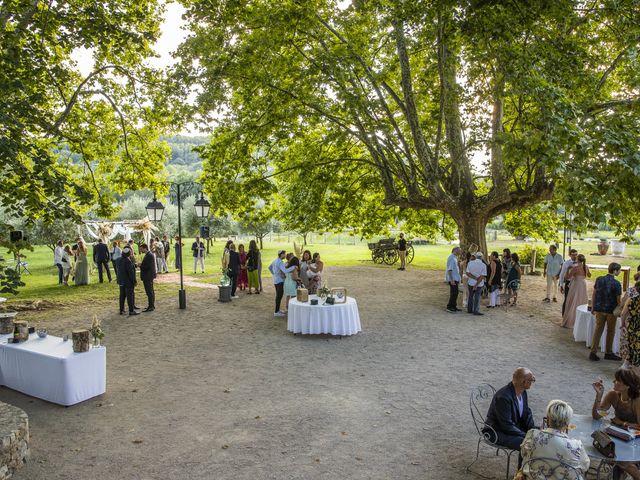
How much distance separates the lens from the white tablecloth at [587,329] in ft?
29.4

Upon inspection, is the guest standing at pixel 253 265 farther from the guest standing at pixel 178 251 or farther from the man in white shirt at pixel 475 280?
the man in white shirt at pixel 475 280

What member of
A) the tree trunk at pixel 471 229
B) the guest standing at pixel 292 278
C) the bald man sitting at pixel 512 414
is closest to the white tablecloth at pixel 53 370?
the guest standing at pixel 292 278

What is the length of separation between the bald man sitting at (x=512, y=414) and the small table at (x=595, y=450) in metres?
0.46

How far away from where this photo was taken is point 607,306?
8531 mm

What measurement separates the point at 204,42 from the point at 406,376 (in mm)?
9872

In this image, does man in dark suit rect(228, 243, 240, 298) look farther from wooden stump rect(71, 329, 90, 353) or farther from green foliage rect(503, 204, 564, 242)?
green foliage rect(503, 204, 564, 242)

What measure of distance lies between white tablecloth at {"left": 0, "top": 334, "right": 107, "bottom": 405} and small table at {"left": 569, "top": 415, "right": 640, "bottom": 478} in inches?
258

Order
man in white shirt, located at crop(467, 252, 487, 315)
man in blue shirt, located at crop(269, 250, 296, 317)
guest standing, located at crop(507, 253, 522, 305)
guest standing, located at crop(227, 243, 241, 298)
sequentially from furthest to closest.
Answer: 1. guest standing, located at crop(227, 243, 241, 298)
2. guest standing, located at crop(507, 253, 522, 305)
3. man in white shirt, located at crop(467, 252, 487, 315)
4. man in blue shirt, located at crop(269, 250, 296, 317)

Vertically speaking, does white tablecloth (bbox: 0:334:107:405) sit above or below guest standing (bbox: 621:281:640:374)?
below

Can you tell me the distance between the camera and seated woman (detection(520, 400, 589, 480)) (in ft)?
11.4

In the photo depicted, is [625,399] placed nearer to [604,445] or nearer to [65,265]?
[604,445]

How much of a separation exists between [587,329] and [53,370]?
10196 millimetres

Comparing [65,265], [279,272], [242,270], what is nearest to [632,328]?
[279,272]

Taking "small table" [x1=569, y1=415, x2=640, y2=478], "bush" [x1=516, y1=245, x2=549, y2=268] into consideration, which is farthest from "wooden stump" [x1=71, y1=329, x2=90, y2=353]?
"bush" [x1=516, y1=245, x2=549, y2=268]
